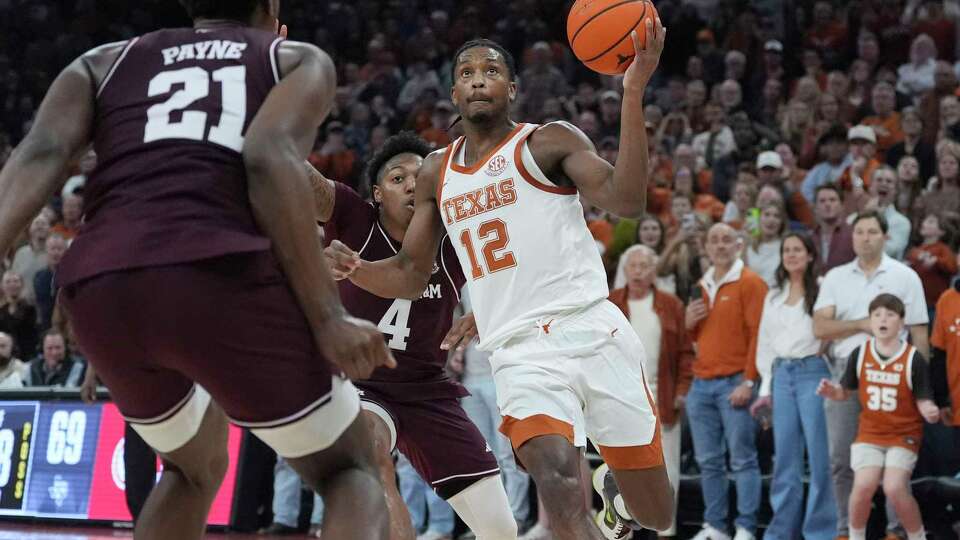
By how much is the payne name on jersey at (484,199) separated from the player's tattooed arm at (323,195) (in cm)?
103

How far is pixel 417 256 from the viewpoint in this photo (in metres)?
5.50

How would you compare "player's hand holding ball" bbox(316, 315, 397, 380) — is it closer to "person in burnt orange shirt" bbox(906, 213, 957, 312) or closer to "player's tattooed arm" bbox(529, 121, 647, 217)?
"player's tattooed arm" bbox(529, 121, 647, 217)

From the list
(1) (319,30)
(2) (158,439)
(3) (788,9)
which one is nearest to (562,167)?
(2) (158,439)

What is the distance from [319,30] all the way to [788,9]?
22.5 ft

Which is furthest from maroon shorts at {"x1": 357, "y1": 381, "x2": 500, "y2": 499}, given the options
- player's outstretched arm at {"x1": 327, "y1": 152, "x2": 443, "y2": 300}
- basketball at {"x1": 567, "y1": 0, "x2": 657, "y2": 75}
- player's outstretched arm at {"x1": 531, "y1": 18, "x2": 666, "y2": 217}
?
basketball at {"x1": 567, "y1": 0, "x2": 657, "y2": 75}


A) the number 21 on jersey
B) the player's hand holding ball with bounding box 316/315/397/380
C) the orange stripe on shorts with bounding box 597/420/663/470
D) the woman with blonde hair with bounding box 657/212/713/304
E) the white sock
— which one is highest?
the number 21 on jersey

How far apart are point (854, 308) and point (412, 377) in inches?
159

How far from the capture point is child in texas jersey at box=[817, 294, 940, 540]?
8164mm

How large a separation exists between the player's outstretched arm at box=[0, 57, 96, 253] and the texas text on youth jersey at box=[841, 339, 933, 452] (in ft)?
20.5

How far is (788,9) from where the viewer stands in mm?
15859

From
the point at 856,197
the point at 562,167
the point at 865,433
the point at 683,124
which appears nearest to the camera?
the point at 562,167

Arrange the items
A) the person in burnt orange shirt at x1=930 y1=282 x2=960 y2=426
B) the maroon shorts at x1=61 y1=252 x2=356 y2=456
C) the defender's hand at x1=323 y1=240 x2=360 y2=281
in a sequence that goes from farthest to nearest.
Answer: the person in burnt orange shirt at x1=930 y1=282 x2=960 y2=426 → the defender's hand at x1=323 y1=240 x2=360 y2=281 → the maroon shorts at x1=61 y1=252 x2=356 y2=456

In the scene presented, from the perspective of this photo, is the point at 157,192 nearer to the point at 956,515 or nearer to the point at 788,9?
the point at 956,515

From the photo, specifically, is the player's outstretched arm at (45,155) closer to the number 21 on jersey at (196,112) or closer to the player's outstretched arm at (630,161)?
the number 21 on jersey at (196,112)
